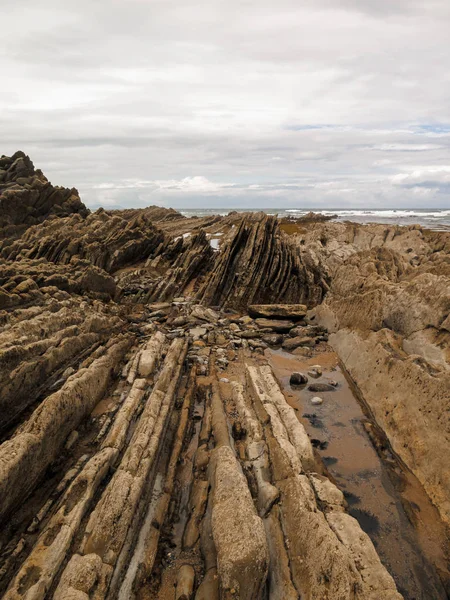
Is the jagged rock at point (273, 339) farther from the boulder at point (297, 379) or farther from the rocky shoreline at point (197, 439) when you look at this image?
the boulder at point (297, 379)

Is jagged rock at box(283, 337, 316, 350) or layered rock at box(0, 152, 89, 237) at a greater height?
layered rock at box(0, 152, 89, 237)

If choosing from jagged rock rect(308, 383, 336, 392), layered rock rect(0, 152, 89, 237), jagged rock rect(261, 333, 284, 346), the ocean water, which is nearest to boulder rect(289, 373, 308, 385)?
jagged rock rect(308, 383, 336, 392)

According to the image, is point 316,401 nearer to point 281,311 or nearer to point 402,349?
point 402,349

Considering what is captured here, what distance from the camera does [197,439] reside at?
26.7 ft

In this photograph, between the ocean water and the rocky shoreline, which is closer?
the rocky shoreline

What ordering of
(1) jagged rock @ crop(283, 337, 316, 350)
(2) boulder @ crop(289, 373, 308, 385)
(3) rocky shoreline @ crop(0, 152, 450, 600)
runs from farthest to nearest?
(1) jagged rock @ crop(283, 337, 316, 350), (2) boulder @ crop(289, 373, 308, 385), (3) rocky shoreline @ crop(0, 152, 450, 600)

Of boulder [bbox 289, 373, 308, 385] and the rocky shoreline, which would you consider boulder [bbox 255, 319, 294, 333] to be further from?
boulder [bbox 289, 373, 308, 385]

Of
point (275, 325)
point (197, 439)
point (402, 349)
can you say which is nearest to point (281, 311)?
point (275, 325)

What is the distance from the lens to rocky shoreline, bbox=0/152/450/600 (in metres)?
4.62

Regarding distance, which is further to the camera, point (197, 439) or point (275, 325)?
point (275, 325)

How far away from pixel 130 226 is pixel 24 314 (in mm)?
19209

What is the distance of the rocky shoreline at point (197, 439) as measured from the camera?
462cm

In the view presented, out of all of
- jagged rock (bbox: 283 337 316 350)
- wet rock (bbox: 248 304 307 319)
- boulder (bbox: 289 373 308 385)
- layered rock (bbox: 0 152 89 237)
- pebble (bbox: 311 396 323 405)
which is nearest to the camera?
pebble (bbox: 311 396 323 405)

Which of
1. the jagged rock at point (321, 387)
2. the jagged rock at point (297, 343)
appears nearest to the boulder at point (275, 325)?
the jagged rock at point (297, 343)
